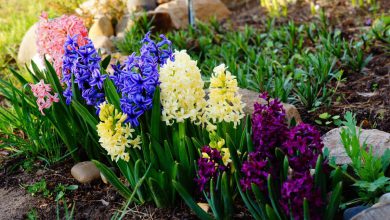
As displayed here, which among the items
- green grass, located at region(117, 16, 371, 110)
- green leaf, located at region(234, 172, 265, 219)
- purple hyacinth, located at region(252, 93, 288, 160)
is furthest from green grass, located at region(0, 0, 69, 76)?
purple hyacinth, located at region(252, 93, 288, 160)

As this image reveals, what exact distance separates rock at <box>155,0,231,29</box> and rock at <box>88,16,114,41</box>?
599 millimetres

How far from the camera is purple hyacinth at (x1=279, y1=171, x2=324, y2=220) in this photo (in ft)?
6.75

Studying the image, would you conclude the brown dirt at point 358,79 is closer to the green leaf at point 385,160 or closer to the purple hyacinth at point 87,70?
the green leaf at point 385,160

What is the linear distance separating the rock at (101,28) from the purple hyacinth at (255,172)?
418 centimetres

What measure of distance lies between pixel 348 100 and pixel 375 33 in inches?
43.1

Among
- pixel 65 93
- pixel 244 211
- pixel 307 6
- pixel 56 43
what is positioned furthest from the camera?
pixel 307 6

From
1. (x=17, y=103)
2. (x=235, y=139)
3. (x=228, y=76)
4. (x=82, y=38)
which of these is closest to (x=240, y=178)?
(x=235, y=139)

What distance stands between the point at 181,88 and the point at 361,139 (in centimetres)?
112

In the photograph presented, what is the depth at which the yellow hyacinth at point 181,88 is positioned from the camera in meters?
2.38

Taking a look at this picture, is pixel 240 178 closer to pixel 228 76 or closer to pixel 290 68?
pixel 228 76

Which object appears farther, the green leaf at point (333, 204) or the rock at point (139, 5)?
the rock at point (139, 5)

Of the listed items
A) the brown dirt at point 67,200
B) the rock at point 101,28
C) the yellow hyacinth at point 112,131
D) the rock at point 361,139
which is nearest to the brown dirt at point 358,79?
the rock at point 361,139

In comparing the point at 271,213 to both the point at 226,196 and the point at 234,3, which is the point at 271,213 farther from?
the point at 234,3

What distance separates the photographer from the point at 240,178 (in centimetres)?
239
